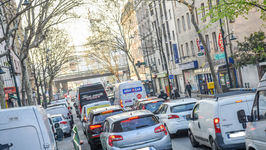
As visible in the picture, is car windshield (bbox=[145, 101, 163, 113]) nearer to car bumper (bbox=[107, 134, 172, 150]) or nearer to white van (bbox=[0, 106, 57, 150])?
car bumper (bbox=[107, 134, 172, 150])

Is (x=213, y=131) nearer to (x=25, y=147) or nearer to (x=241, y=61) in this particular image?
(x=25, y=147)

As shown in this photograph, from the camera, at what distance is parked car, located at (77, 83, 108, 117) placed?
Result: 34.0 meters

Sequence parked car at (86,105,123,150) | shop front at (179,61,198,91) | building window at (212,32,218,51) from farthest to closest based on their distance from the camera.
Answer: shop front at (179,61,198,91), building window at (212,32,218,51), parked car at (86,105,123,150)

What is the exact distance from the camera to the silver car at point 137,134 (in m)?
11.1

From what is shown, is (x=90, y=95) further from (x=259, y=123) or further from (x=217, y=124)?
(x=259, y=123)

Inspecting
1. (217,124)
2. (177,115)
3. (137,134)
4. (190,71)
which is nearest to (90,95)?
(177,115)

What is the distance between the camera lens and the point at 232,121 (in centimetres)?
1050

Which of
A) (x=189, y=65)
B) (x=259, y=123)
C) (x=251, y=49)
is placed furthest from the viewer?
(x=189, y=65)

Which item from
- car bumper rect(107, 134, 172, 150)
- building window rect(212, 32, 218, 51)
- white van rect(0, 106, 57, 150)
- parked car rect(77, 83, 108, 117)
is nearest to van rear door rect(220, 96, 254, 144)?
car bumper rect(107, 134, 172, 150)

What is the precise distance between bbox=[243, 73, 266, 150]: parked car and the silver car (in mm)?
3996

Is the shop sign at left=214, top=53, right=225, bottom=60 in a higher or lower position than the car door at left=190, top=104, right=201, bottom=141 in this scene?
higher

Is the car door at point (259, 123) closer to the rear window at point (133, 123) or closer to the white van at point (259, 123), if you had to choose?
the white van at point (259, 123)

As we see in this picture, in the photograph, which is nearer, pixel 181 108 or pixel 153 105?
pixel 181 108

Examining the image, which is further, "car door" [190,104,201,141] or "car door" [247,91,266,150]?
"car door" [190,104,201,141]
